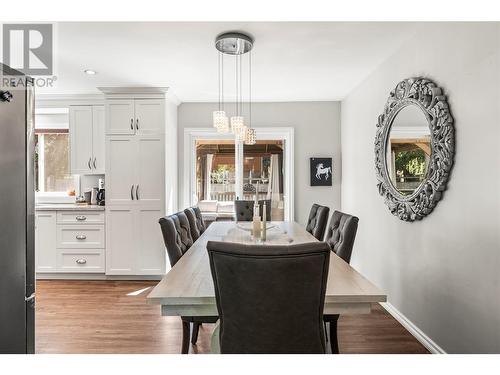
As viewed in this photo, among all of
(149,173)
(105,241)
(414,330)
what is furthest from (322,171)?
(105,241)

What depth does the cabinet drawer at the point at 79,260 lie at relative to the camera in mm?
3961

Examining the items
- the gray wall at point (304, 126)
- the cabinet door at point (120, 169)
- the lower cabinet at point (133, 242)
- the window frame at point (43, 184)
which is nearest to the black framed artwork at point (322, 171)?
the gray wall at point (304, 126)

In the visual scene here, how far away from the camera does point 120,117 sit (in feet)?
12.9

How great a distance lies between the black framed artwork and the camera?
4.61 meters

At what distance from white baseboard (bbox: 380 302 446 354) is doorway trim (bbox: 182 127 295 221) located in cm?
199

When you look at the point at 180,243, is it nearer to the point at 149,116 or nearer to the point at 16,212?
the point at 16,212

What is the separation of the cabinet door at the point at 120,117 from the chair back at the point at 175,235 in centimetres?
197

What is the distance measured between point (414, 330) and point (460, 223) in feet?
3.49

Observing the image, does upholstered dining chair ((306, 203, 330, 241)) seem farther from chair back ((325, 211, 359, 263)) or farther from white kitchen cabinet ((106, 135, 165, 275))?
white kitchen cabinet ((106, 135, 165, 275))

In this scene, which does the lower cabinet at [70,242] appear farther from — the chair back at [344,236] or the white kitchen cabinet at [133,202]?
the chair back at [344,236]

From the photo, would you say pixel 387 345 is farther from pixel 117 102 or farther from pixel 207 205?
pixel 117 102

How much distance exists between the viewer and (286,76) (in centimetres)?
349

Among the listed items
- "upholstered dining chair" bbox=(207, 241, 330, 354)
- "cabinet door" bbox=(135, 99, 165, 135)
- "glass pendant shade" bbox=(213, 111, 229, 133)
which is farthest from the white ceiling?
"upholstered dining chair" bbox=(207, 241, 330, 354)

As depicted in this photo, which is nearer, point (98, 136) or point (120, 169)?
point (120, 169)
